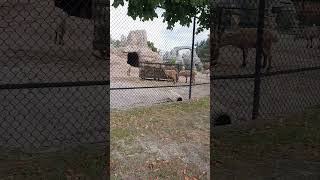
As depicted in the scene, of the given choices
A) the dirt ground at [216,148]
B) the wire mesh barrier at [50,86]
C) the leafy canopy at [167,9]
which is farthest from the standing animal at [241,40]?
the leafy canopy at [167,9]

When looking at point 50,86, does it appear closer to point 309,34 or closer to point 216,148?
point 216,148

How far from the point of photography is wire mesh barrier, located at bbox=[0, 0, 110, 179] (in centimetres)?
377

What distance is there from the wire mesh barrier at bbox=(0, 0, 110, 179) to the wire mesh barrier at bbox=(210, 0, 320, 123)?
70.8 inches

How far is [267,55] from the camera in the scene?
710 cm

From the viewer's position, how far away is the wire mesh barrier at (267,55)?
6258 mm

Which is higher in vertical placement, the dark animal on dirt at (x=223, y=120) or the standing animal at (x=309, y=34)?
the standing animal at (x=309, y=34)

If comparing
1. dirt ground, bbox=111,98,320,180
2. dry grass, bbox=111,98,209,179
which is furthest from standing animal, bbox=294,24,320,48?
dry grass, bbox=111,98,209,179

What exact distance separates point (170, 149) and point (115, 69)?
1702 cm

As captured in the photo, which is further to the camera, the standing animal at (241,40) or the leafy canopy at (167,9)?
the standing animal at (241,40)

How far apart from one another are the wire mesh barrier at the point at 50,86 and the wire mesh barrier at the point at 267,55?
1798mm

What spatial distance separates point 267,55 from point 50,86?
4.52m

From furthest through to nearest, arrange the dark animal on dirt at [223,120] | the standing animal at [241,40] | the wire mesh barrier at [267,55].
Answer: the standing animal at [241,40], the wire mesh barrier at [267,55], the dark animal on dirt at [223,120]

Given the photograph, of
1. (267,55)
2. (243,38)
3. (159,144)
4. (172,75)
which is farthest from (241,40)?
(172,75)

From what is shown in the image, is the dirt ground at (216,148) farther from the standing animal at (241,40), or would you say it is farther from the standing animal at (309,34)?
the standing animal at (241,40)
